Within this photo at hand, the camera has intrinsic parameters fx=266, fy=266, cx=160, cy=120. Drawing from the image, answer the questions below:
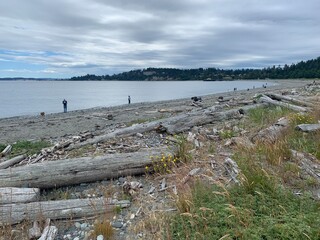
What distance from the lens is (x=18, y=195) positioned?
4.60 metres

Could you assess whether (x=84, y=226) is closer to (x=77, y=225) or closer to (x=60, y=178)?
(x=77, y=225)

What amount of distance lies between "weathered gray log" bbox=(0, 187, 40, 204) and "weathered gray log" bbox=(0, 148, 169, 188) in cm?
37

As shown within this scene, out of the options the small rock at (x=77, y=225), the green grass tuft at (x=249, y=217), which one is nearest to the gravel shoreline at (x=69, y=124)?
the small rock at (x=77, y=225)

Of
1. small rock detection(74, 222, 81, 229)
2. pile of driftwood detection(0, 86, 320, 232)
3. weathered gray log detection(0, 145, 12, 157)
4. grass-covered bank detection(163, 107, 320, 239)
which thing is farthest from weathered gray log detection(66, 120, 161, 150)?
grass-covered bank detection(163, 107, 320, 239)

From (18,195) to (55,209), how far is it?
830mm

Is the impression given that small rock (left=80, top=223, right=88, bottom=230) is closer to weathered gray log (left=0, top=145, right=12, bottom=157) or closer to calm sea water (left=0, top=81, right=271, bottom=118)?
weathered gray log (left=0, top=145, right=12, bottom=157)

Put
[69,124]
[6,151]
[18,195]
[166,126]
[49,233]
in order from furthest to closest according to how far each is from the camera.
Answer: [69,124] < [6,151] < [166,126] < [18,195] < [49,233]

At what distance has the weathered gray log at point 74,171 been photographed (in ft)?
17.0

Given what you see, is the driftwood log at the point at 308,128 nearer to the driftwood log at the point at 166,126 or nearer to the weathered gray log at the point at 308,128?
the weathered gray log at the point at 308,128

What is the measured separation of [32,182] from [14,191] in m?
0.48

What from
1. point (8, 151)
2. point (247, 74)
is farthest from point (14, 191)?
point (247, 74)

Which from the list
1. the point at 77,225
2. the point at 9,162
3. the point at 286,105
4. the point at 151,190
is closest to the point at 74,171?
the point at 77,225

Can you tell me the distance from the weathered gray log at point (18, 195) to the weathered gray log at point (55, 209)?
20 centimetres

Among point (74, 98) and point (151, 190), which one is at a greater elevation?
point (151, 190)
